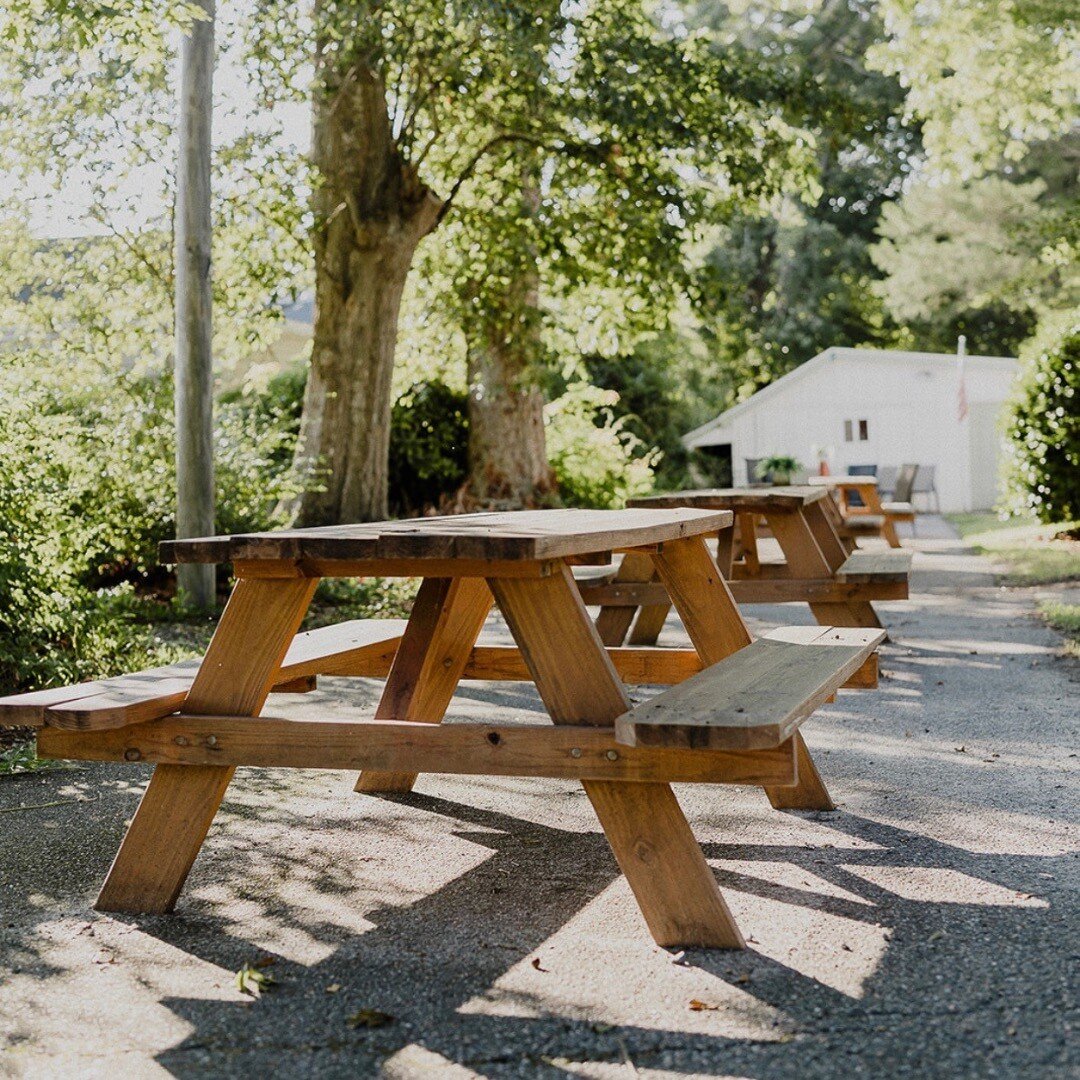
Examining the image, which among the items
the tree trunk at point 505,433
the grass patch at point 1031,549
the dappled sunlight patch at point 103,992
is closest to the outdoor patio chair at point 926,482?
the grass patch at point 1031,549

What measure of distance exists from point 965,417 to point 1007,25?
14.2 metres

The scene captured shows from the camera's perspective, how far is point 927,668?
7.57 m

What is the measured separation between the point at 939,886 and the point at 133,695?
2107 mm

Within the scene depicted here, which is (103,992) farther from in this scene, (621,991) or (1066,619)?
(1066,619)

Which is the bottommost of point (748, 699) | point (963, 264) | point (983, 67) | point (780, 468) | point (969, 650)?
point (969, 650)

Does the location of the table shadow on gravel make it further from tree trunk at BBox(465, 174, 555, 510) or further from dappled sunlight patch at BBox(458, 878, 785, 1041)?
tree trunk at BBox(465, 174, 555, 510)

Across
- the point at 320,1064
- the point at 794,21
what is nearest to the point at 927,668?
the point at 320,1064

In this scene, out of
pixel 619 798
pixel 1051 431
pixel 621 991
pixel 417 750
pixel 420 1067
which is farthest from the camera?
pixel 1051 431

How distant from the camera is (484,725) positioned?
10.9 ft

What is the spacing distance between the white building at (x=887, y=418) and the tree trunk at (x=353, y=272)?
66.5 ft

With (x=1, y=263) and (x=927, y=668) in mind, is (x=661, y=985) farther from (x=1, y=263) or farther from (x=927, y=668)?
(x=1, y=263)

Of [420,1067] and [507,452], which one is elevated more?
[507,452]

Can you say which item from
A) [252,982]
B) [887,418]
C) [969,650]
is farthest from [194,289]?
[887,418]

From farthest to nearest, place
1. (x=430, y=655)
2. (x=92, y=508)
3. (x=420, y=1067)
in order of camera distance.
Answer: (x=92, y=508) < (x=430, y=655) < (x=420, y=1067)
